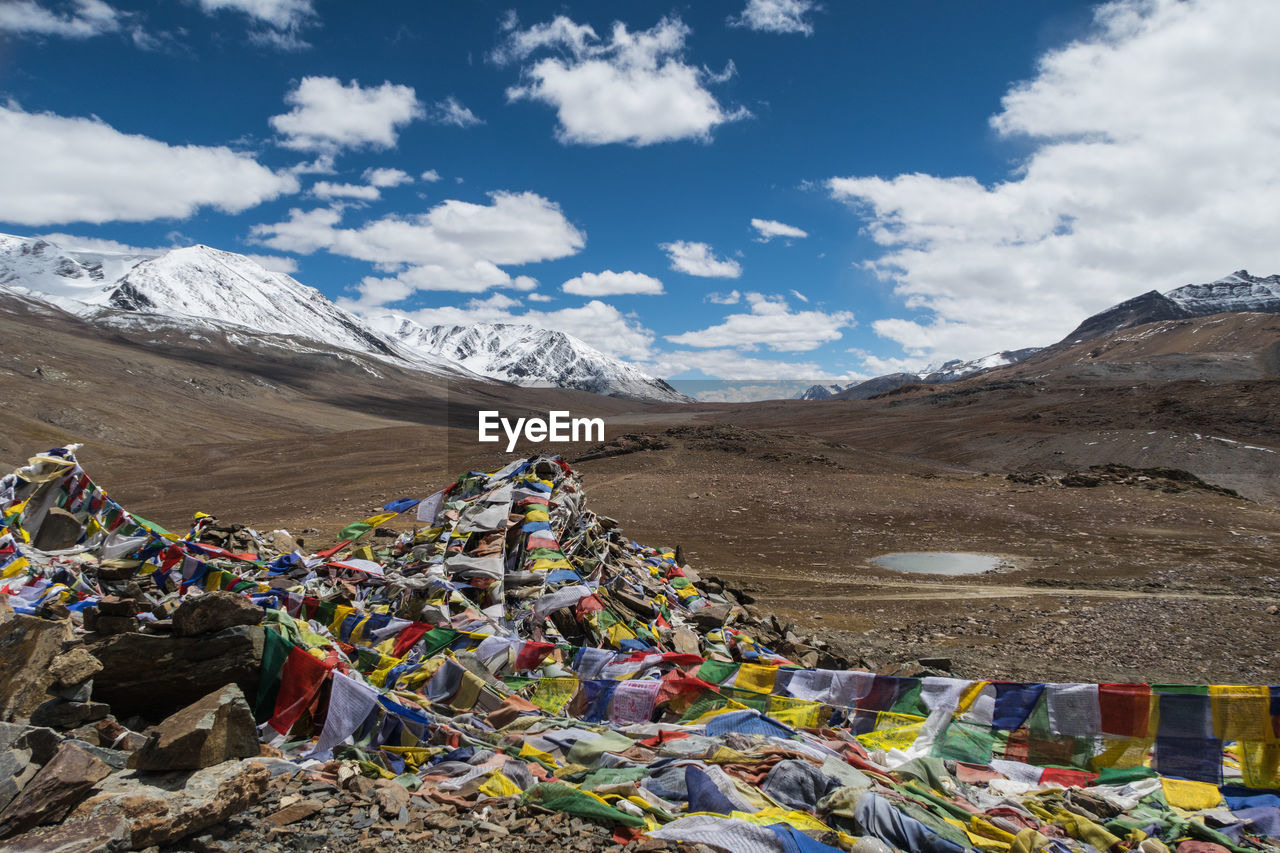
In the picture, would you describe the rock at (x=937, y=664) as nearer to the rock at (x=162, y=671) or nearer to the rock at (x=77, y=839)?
the rock at (x=162, y=671)

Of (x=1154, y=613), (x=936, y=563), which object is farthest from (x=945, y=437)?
(x=1154, y=613)

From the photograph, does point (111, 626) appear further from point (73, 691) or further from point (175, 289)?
point (175, 289)

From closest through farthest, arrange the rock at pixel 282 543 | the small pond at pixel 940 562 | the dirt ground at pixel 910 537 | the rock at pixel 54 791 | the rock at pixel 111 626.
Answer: the rock at pixel 54 791, the rock at pixel 111 626, the dirt ground at pixel 910 537, the rock at pixel 282 543, the small pond at pixel 940 562

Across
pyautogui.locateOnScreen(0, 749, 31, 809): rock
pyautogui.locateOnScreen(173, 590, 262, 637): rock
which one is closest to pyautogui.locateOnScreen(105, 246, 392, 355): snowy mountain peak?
pyautogui.locateOnScreen(173, 590, 262, 637): rock

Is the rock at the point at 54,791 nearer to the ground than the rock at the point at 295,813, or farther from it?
farther from it

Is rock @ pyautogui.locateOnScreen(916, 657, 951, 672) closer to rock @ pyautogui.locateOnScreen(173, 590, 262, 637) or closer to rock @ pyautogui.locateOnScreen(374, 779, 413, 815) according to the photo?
rock @ pyautogui.locateOnScreen(374, 779, 413, 815)

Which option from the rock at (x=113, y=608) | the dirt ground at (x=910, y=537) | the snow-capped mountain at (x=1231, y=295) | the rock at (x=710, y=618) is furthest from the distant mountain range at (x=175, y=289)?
the snow-capped mountain at (x=1231, y=295)

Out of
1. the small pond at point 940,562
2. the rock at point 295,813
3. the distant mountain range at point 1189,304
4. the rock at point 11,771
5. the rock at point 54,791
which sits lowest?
the small pond at point 940,562

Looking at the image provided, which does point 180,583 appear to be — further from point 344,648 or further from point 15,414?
point 15,414

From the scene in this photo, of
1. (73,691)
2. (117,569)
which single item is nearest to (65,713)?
(73,691)
